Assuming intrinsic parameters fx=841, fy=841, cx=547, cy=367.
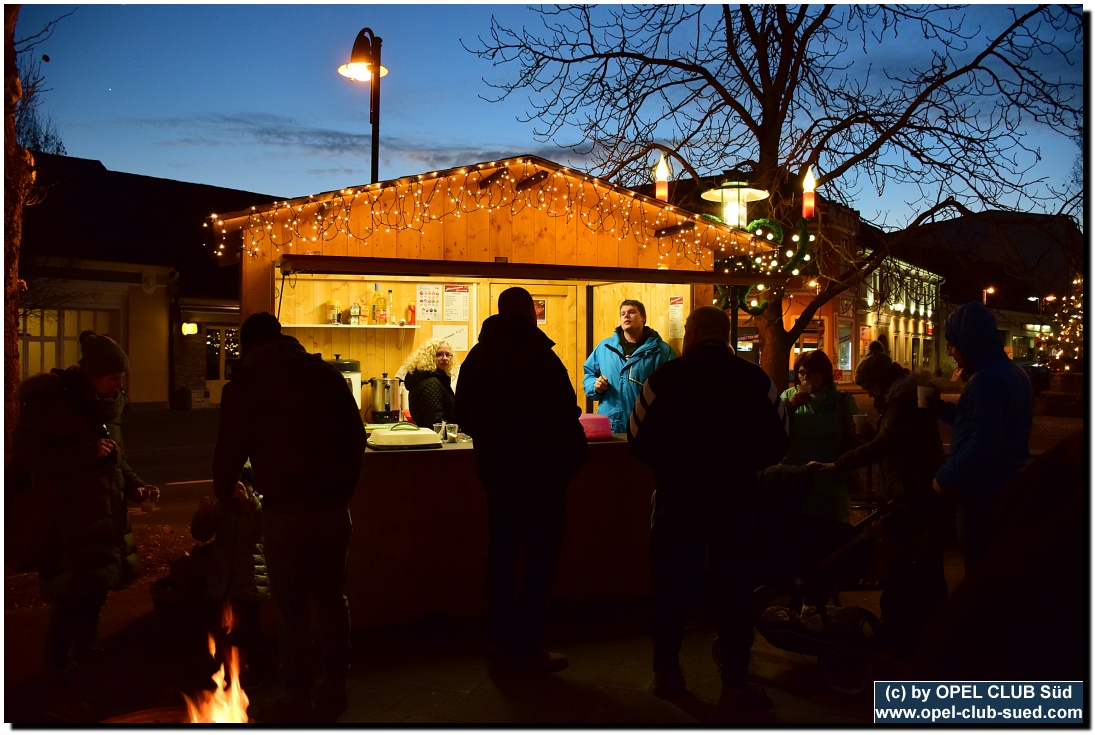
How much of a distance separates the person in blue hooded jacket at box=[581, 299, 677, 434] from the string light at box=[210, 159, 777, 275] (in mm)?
1269

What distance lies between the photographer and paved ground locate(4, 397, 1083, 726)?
12.9 ft

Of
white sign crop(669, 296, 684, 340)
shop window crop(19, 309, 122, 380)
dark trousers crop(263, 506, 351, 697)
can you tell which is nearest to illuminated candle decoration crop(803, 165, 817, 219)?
white sign crop(669, 296, 684, 340)

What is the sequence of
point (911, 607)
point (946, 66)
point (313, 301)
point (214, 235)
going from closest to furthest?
point (911, 607) < point (214, 235) < point (313, 301) < point (946, 66)

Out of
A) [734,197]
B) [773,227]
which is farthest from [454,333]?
[773,227]

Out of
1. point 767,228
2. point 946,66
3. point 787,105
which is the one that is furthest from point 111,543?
point 946,66

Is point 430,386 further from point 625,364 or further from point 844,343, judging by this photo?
point 844,343

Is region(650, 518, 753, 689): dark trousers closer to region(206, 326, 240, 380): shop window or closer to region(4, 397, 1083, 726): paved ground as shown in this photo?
region(4, 397, 1083, 726): paved ground

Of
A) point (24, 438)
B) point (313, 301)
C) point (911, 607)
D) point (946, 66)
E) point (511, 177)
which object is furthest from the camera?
point (946, 66)

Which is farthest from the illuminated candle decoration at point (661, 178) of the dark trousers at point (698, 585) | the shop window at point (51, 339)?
the shop window at point (51, 339)

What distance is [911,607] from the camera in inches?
171

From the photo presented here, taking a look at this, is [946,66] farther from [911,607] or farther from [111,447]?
[111,447]

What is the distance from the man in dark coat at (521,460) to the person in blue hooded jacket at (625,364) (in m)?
2.59

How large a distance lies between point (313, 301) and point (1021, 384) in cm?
626

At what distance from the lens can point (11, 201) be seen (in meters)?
5.92
